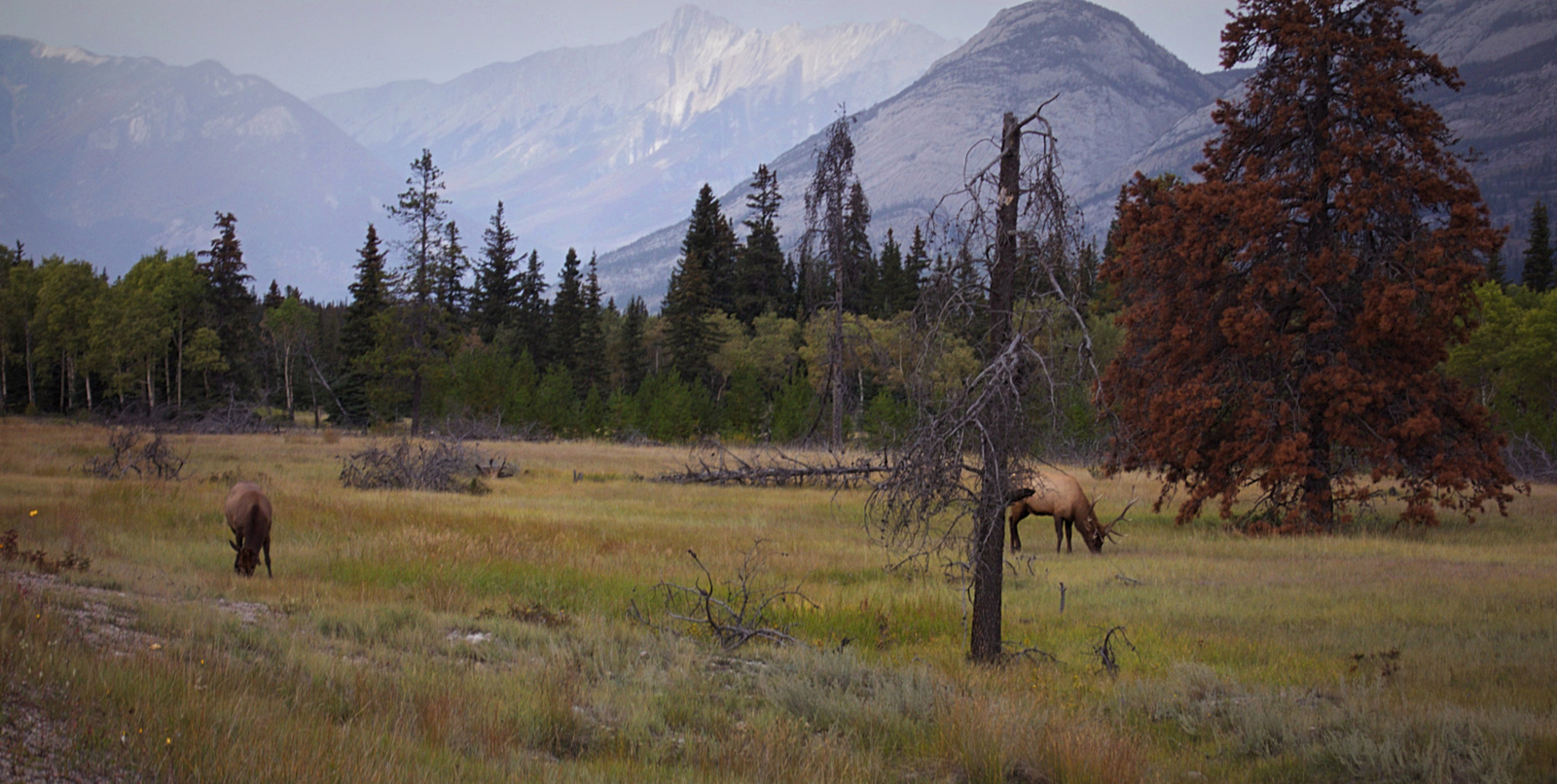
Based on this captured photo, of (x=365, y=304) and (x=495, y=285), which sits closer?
(x=365, y=304)

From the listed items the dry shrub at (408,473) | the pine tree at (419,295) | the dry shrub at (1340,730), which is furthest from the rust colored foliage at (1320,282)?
the pine tree at (419,295)

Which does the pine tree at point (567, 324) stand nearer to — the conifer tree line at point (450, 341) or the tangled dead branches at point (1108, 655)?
the conifer tree line at point (450, 341)

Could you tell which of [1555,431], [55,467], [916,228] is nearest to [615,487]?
[55,467]

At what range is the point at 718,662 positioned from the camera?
9.03m

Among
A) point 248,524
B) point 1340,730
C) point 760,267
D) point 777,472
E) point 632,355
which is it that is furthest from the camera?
point 760,267

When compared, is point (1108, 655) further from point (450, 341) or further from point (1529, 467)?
point (450, 341)

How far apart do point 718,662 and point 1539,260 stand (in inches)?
3633

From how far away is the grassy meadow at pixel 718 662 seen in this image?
5133 mm

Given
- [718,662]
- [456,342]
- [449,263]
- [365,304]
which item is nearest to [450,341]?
[456,342]

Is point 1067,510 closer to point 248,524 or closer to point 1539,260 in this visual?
point 248,524

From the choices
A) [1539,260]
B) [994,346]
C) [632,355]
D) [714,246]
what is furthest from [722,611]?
[1539,260]

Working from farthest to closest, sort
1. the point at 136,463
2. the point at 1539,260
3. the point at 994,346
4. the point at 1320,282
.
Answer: the point at 1539,260 → the point at 136,463 → the point at 1320,282 → the point at 994,346

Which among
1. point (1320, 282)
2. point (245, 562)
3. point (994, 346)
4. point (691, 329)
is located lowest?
point (245, 562)

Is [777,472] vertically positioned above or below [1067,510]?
above
